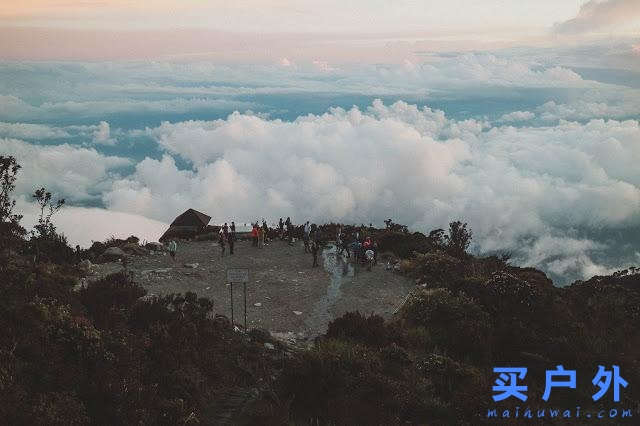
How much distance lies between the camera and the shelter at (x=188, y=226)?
2788 cm

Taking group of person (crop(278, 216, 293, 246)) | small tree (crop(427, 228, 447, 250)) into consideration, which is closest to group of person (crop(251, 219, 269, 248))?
group of person (crop(278, 216, 293, 246))

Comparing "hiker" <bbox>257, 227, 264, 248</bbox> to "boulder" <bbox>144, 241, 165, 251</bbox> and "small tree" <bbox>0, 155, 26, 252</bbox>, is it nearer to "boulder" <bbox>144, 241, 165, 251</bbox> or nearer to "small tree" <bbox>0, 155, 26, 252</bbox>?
"boulder" <bbox>144, 241, 165, 251</bbox>

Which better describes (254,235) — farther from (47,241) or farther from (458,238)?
(458,238)

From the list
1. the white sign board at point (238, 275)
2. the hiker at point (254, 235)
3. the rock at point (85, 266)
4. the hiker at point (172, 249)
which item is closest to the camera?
the white sign board at point (238, 275)

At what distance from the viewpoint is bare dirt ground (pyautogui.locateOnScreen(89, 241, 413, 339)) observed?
14828mm

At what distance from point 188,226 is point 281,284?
41.5ft

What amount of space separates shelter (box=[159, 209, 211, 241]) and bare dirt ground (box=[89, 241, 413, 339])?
377 cm

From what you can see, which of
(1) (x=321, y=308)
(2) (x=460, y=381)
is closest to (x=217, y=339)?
(2) (x=460, y=381)

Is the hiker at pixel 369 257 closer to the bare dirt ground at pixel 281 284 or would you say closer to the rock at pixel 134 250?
Result: the bare dirt ground at pixel 281 284

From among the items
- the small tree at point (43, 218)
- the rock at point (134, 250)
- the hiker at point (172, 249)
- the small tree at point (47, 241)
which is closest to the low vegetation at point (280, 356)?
the small tree at point (47, 241)

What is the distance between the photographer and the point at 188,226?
2912 centimetres

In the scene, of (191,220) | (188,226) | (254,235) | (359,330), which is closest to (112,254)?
(254,235)

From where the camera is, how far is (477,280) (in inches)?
599

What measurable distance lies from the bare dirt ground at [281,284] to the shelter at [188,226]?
3.77m
